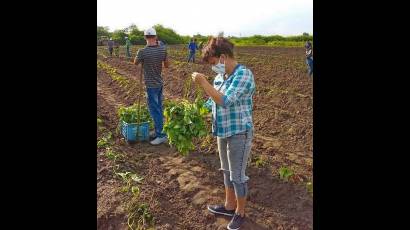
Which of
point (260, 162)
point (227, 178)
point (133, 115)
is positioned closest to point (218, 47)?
point (227, 178)

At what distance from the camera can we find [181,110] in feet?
14.0

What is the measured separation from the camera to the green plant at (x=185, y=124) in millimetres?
4191

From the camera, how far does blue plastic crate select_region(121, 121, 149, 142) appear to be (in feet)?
17.9

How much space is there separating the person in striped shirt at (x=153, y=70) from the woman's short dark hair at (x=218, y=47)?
2202mm

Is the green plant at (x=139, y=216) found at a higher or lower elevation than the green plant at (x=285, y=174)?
lower

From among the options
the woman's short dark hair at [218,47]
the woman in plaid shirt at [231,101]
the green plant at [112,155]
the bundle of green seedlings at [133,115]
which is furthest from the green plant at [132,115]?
the woman's short dark hair at [218,47]

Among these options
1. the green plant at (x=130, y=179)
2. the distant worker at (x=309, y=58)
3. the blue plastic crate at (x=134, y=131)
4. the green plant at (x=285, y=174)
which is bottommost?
the green plant at (x=130, y=179)

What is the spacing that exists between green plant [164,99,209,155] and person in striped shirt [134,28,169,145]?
1104 mm

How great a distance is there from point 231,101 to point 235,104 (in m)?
0.16

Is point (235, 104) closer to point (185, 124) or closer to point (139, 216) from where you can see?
point (185, 124)

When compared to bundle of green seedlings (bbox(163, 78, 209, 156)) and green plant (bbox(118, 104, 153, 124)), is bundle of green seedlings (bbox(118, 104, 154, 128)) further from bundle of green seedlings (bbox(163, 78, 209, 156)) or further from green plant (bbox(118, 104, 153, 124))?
bundle of green seedlings (bbox(163, 78, 209, 156))

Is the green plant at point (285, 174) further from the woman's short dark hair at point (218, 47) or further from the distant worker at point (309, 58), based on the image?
the distant worker at point (309, 58)

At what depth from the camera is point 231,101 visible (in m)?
2.90
